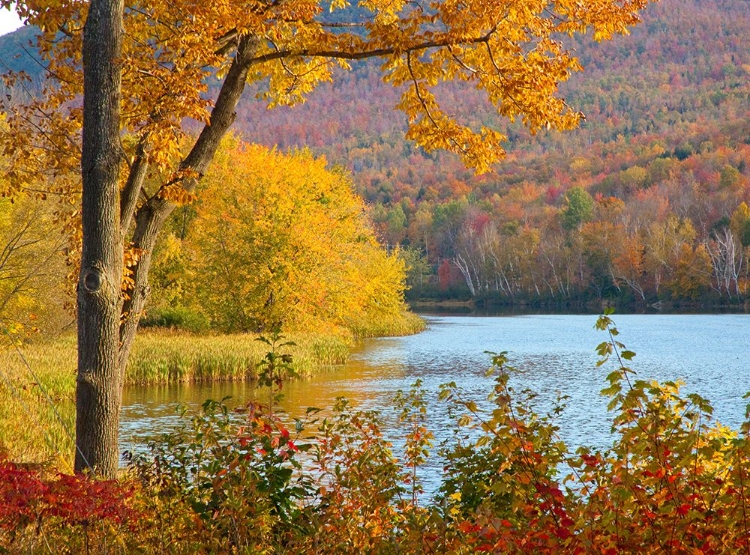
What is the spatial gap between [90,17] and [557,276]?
79.1 metres

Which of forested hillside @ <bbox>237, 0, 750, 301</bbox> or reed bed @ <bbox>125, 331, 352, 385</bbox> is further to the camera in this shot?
forested hillside @ <bbox>237, 0, 750, 301</bbox>

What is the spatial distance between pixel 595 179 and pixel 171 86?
10934 cm

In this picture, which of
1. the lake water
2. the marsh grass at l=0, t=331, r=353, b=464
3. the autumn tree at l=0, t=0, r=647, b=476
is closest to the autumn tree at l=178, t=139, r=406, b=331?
the marsh grass at l=0, t=331, r=353, b=464

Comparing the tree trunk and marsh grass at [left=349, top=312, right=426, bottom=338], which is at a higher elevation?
the tree trunk

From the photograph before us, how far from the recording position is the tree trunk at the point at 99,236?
628cm

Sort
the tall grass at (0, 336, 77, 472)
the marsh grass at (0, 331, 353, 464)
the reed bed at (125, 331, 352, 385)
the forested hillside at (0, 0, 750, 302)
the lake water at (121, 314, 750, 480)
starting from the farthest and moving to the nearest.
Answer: the forested hillside at (0, 0, 750, 302), the reed bed at (125, 331, 352, 385), the lake water at (121, 314, 750, 480), the marsh grass at (0, 331, 353, 464), the tall grass at (0, 336, 77, 472)

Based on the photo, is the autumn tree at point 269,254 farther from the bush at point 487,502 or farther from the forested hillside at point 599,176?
the bush at point 487,502

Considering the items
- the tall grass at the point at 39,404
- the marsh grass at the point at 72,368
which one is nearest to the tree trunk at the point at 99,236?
the tall grass at the point at 39,404

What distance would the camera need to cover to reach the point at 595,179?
365 feet

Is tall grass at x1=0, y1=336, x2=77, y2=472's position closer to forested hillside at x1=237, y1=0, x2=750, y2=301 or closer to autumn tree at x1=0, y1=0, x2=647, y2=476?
autumn tree at x1=0, y1=0, x2=647, y2=476

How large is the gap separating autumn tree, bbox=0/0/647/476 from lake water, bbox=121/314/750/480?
2.71 metres

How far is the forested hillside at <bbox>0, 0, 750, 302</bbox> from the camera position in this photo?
7738 cm

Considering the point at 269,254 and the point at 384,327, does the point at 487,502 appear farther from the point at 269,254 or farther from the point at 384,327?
the point at 384,327

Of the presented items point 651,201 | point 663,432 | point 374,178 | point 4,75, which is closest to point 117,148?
point 4,75
